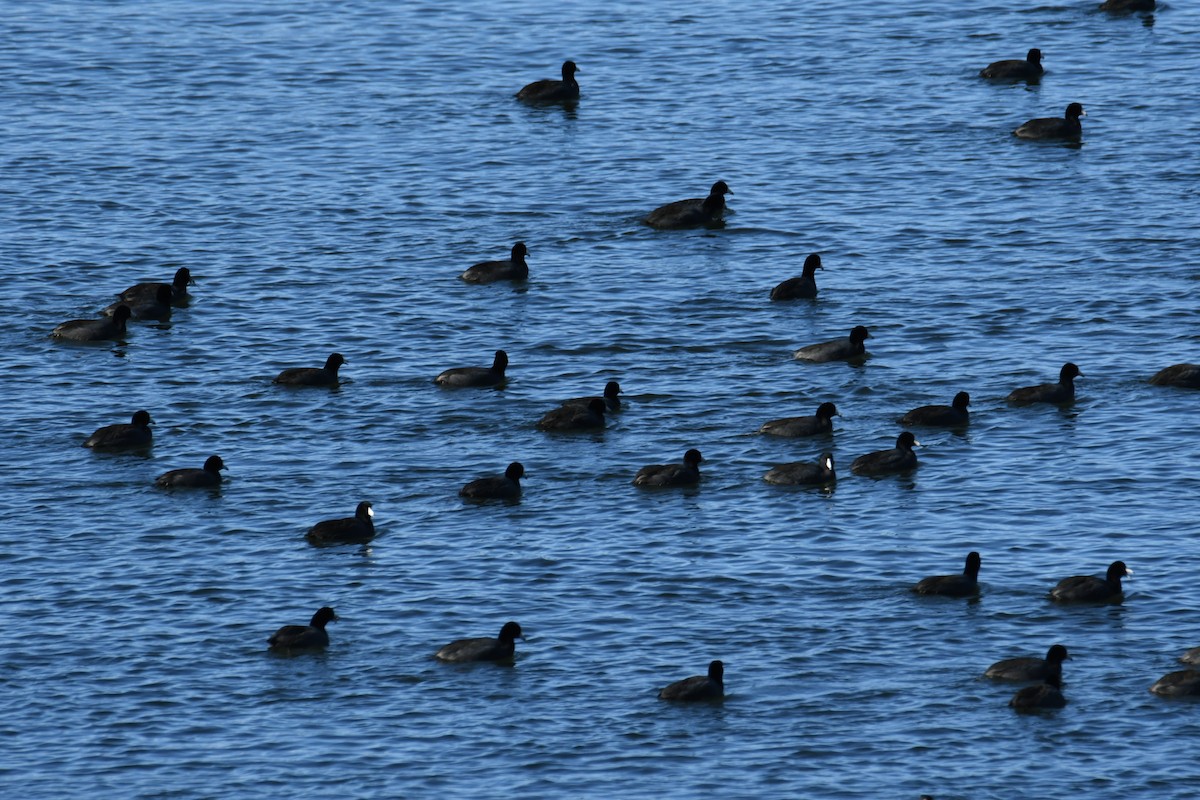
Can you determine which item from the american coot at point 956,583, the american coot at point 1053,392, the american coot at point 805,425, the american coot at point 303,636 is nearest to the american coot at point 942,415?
the american coot at point 1053,392

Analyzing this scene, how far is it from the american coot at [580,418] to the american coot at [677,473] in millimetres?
2885

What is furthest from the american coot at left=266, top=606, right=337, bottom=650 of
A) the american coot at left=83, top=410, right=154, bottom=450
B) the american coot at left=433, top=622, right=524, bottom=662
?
the american coot at left=83, top=410, right=154, bottom=450

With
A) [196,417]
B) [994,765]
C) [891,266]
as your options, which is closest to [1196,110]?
[891,266]

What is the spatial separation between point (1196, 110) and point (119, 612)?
37.4m

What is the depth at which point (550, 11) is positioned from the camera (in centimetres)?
7781

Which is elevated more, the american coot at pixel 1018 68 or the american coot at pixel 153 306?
the american coot at pixel 1018 68

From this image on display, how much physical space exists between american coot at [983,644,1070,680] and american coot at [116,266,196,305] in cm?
2370

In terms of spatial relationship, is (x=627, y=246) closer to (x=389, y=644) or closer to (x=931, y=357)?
(x=931, y=357)

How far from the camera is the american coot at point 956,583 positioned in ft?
119

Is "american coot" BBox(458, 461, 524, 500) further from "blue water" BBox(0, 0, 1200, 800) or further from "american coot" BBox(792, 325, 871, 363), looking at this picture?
"american coot" BBox(792, 325, 871, 363)

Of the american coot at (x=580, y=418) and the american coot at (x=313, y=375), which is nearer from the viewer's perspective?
A: the american coot at (x=580, y=418)

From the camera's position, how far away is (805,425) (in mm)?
42625

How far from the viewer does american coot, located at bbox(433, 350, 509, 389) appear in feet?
150

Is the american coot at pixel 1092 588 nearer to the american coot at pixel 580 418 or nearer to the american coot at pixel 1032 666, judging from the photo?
the american coot at pixel 1032 666
